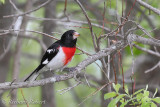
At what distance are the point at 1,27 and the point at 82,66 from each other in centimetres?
189

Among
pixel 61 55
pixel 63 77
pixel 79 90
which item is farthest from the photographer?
pixel 79 90

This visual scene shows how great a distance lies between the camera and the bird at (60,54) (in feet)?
13.7

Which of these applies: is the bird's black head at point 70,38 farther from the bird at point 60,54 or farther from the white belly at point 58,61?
the white belly at point 58,61

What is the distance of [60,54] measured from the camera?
4184mm

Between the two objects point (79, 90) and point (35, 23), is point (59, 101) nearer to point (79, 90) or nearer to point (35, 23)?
point (79, 90)

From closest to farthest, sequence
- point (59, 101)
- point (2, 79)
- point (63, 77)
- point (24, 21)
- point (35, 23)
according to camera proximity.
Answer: point (63, 77) → point (24, 21) → point (2, 79) → point (35, 23) → point (59, 101)

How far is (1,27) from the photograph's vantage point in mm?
4617

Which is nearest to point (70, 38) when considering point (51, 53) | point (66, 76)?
point (51, 53)

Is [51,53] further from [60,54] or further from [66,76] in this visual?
[66,76]

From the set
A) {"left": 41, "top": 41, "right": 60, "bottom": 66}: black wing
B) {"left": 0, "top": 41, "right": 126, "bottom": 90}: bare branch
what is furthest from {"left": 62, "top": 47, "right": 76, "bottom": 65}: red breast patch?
{"left": 0, "top": 41, "right": 126, "bottom": 90}: bare branch

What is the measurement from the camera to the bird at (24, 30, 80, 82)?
165 inches

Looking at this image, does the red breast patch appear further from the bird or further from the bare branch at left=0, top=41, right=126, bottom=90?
the bare branch at left=0, top=41, right=126, bottom=90

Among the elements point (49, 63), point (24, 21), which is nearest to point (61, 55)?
point (49, 63)

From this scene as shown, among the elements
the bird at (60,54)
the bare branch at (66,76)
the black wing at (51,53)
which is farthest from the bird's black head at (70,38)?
the bare branch at (66,76)
